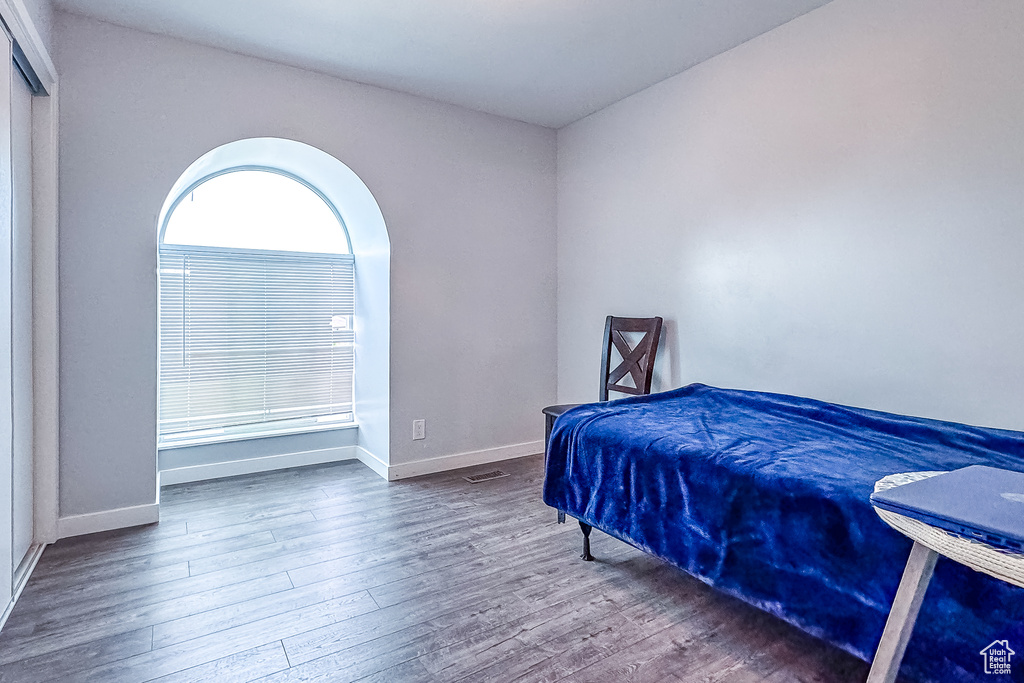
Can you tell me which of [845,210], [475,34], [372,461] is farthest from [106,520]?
[845,210]

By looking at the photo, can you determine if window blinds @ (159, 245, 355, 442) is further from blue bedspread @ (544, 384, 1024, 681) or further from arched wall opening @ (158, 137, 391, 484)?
blue bedspread @ (544, 384, 1024, 681)

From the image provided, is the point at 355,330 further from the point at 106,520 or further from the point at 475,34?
the point at 475,34

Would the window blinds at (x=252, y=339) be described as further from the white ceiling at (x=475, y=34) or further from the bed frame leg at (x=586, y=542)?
the bed frame leg at (x=586, y=542)

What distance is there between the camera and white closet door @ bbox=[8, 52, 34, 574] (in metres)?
2.10

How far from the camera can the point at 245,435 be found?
3586 mm

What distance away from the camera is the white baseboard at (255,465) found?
3342 millimetres

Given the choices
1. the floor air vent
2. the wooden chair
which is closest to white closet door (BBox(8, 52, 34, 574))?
the floor air vent

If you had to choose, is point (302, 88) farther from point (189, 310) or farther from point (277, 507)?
point (277, 507)

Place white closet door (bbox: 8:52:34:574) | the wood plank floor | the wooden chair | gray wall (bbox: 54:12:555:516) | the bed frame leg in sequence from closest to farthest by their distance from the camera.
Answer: the wood plank floor → white closet door (bbox: 8:52:34:574) → the bed frame leg → gray wall (bbox: 54:12:555:516) → the wooden chair

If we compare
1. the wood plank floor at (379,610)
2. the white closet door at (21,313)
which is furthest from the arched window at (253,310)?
the white closet door at (21,313)

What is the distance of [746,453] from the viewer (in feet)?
6.02

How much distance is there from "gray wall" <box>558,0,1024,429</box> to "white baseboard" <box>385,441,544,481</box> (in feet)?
3.96

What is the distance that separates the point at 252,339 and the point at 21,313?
4.74 ft

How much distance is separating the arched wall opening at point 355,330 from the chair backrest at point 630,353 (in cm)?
143
